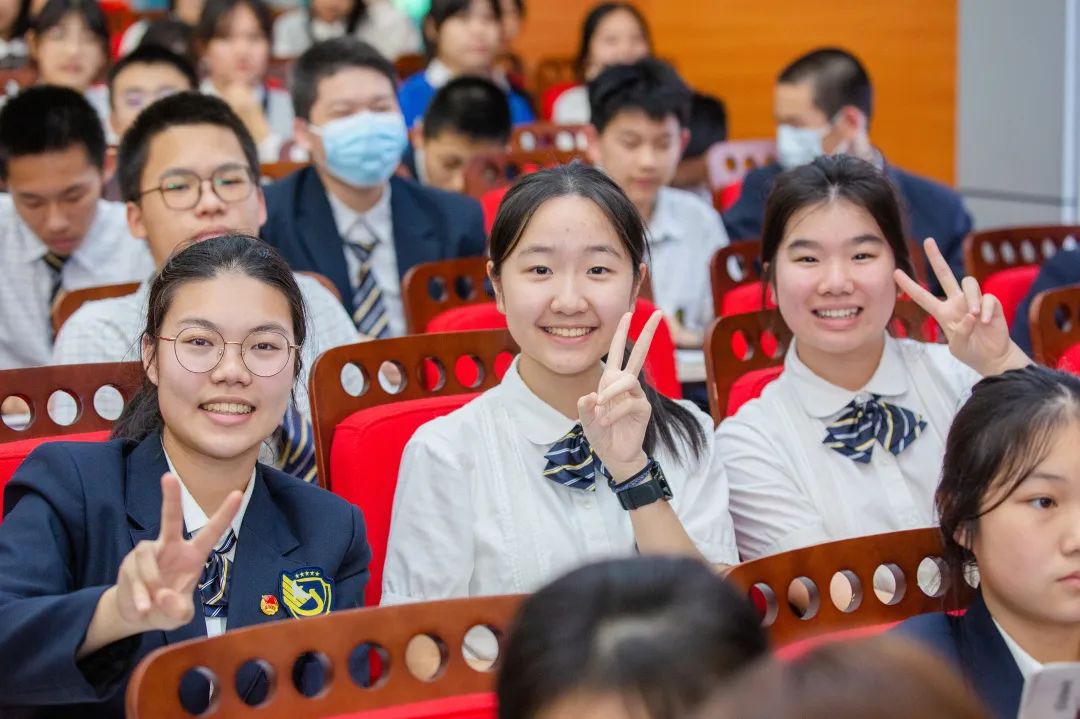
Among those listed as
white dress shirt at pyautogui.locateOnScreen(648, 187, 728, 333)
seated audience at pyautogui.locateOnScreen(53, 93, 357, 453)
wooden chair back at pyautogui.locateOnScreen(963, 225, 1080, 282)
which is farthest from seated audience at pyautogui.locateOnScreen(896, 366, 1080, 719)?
white dress shirt at pyautogui.locateOnScreen(648, 187, 728, 333)

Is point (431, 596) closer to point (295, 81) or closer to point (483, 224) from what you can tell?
point (483, 224)

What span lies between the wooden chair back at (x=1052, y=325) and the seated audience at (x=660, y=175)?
1.32 metres

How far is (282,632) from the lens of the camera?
141 centimetres

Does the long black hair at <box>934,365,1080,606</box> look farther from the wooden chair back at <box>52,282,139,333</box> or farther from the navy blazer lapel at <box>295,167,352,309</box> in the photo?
the navy blazer lapel at <box>295,167,352,309</box>

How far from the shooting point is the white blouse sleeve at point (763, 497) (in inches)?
91.0

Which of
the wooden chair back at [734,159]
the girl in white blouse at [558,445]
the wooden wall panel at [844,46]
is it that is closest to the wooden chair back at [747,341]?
the girl in white blouse at [558,445]

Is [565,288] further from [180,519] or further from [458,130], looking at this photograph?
[458,130]

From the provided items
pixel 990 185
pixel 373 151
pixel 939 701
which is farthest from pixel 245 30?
pixel 939 701

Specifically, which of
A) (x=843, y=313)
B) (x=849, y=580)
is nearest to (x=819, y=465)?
(x=843, y=313)

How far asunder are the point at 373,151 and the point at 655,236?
2.89 feet

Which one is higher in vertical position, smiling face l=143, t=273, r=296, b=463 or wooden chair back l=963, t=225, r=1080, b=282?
smiling face l=143, t=273, r=296, b=463

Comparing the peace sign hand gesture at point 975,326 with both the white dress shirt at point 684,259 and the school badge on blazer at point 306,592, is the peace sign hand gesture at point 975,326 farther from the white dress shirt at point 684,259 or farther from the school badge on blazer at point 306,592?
the white dress shirt at point 684,259

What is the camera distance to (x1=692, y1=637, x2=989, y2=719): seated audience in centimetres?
76

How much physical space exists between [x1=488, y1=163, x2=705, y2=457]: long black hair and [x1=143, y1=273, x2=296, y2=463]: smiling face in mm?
424
